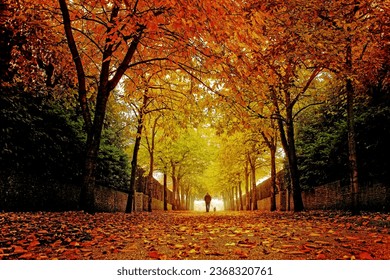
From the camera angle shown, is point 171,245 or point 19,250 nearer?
point 19,250

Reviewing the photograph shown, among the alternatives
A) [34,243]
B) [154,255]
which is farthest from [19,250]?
[154,255]

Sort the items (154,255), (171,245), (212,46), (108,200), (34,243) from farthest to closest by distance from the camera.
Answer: (108,200) → (212,46) → (171,245) → (34,243) → (154,255)

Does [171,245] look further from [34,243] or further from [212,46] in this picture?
[212,46]

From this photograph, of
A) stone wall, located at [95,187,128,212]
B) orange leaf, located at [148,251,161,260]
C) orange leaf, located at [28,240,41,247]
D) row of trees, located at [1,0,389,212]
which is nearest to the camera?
orange leaf, located at [148,251,161,260]

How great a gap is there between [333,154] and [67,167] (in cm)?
1053

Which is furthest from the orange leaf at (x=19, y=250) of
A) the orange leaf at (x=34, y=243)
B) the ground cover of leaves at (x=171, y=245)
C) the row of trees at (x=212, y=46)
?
the row of trees at (x=212, y=46)

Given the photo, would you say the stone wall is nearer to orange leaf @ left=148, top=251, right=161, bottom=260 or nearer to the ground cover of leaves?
the ground cover of leaves

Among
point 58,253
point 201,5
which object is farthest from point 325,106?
point 58,253

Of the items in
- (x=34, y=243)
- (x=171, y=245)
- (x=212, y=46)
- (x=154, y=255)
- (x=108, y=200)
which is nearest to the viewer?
(x=154, y=255)

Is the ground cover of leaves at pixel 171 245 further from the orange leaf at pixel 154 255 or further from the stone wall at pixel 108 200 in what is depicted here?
the stone wall at pixel 108 200

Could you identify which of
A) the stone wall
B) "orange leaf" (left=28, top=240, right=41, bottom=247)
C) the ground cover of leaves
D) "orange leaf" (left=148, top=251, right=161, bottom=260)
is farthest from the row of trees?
the stone wall

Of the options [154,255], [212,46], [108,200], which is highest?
[212,46]

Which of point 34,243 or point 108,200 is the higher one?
point 108,200

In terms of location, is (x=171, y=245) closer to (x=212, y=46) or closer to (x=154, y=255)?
(x=154, y=255)
